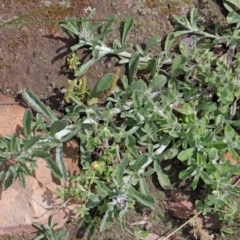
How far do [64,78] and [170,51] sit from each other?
642mm

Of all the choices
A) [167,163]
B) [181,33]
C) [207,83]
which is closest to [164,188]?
[167,163]

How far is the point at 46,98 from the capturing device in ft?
Answer: 11.9

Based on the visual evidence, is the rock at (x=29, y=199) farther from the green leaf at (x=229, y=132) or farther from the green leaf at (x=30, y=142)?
the green leaf at (x=229, y=132)

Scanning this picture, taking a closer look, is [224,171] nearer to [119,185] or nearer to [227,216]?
[227,216]

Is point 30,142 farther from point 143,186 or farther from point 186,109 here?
point 186,109

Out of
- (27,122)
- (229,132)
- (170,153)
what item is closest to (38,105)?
(27,122)

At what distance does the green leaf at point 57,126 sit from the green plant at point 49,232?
0.51m

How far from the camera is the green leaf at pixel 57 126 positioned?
3283 millimetres

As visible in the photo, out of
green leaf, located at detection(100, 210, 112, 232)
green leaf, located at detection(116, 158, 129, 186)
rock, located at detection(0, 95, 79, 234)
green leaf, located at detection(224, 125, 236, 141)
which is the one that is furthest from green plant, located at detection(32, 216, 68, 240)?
green leaf, located at detection(224, 125, 236, 141)

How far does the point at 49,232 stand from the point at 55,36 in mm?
1131

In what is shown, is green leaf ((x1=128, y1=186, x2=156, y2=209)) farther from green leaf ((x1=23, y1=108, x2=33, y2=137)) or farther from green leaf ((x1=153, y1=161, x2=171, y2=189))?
green leaf ((x1=23, y1=108, x2=33, y2=137))

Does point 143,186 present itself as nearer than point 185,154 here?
No

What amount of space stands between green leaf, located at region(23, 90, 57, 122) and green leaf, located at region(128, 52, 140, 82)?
51cm

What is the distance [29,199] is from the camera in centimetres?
350
